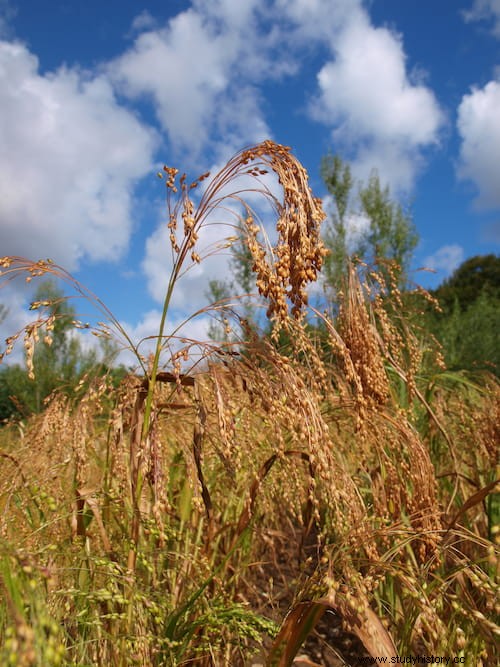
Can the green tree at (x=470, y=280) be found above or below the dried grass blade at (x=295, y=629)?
above

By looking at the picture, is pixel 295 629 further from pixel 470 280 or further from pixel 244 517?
pixel 470 280

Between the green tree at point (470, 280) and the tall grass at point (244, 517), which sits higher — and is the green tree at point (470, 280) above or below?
above

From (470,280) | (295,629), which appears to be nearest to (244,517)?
(295,629)

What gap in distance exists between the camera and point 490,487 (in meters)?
1.41

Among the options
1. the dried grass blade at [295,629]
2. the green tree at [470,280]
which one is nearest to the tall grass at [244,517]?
the dried grass blade at [295,629]

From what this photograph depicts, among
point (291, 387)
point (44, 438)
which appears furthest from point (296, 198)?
point (44, 438)

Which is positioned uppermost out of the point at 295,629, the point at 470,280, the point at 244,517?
the point at 470,280

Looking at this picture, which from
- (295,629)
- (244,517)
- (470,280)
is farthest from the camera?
(470,280)

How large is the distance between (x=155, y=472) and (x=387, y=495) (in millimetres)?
1151

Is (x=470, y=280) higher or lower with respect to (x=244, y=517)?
higher

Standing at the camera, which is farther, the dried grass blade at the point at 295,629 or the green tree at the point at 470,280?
the green tree at the point at 470,280

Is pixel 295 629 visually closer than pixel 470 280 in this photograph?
Yes

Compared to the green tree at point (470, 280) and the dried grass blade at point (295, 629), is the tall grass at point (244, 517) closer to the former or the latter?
the dried grass blade at point (295, 629)

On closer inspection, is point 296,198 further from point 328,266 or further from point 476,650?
point 328,266
